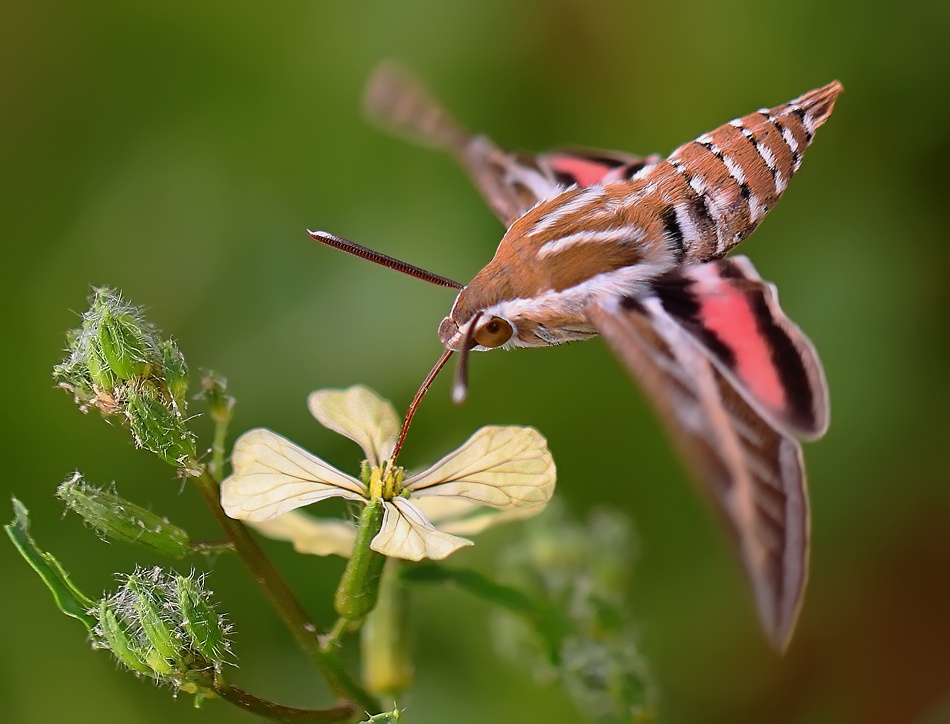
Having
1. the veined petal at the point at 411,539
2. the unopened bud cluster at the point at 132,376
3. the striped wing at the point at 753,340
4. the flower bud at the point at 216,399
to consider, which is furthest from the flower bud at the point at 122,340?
the striped wing at the point at 753,340

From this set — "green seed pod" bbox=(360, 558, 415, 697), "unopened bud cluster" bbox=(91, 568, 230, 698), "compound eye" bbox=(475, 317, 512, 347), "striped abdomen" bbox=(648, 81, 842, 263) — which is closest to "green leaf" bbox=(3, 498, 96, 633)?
"unopened bud cluster" bbox=(91, 568, 230, 698)

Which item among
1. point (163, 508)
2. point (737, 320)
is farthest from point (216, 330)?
point (737, 320)

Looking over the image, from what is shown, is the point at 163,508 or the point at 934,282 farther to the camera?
the point at 934,282

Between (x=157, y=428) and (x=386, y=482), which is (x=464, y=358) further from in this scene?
(x=157, y=428)

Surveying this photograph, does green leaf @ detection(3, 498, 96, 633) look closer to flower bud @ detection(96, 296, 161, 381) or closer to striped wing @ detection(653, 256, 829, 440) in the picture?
flower bud @ detection(96, 296, 161, 381)

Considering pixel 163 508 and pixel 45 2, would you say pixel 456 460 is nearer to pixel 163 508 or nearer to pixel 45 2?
pixel 163 508

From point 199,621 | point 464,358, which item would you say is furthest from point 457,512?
point 199,621
